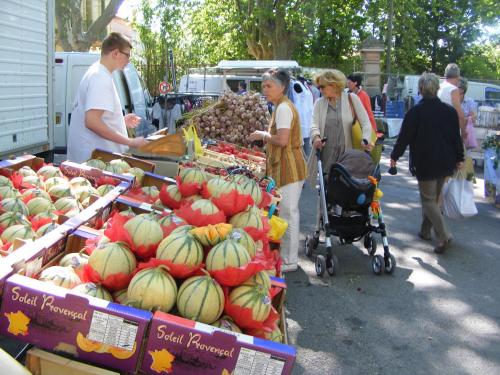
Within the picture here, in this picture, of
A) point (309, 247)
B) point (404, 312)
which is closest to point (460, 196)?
point (309, 247)

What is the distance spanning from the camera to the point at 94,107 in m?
4.62

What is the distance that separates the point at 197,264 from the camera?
7.94 ft

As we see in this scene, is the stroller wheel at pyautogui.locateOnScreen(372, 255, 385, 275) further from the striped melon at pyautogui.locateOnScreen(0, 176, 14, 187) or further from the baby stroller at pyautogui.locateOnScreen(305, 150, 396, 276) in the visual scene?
the striped melon at pyautogui.locateOnScreen(0, 176, 14, 187)

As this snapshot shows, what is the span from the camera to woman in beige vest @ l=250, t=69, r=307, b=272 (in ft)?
17.5

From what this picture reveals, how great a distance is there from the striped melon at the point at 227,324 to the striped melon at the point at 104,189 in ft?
5.65

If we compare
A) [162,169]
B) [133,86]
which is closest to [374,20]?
[133,86]

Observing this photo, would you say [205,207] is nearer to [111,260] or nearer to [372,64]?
[111,260]

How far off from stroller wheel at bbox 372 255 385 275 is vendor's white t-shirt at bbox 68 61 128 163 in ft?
9.48

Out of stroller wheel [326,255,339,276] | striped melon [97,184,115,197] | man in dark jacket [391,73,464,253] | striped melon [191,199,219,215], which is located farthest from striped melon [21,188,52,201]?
man in dark jacket [391,73,464,253]

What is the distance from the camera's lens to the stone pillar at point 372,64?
27109 mm

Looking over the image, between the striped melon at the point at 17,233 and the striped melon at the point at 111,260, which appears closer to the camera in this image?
the striped melon at the point at 111,260

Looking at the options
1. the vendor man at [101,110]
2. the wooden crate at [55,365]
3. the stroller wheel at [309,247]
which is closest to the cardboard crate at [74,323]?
the wooden crate at [55,365]

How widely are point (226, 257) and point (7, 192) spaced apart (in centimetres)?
169

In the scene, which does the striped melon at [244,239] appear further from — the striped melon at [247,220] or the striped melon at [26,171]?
the striped melon at [26,171]
